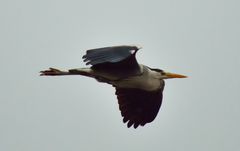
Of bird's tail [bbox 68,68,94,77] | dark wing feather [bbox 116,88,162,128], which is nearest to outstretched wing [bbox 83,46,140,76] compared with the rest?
bird's tail [bbox 68,68,94,77]

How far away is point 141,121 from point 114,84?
999 mm

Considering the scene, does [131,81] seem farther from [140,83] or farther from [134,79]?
[140,83]

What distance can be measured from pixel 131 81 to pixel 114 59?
5.89ft

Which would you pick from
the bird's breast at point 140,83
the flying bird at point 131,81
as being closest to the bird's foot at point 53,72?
the flying bird at point 131,81

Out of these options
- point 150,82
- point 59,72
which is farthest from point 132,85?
point 59,72

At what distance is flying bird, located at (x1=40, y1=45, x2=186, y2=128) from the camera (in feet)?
53.4

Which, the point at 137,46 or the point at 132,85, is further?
the point at 132,85

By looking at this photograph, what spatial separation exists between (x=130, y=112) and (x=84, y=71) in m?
1.35

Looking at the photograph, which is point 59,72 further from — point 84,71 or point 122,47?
point 122,47

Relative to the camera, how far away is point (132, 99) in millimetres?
17250

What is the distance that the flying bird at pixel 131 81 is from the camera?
16266mm

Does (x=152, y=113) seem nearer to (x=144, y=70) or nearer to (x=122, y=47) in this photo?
(x=144, y=70)

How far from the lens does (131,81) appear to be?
55.2 ft

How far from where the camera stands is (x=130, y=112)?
17234mm
